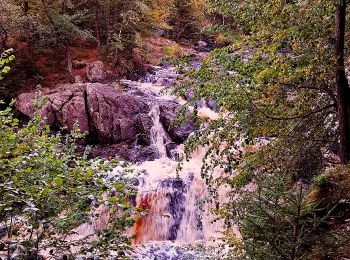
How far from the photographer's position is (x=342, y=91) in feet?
18.2

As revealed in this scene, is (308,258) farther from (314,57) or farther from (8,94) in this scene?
(8,94)

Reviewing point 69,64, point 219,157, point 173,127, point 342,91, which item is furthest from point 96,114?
point 342,91

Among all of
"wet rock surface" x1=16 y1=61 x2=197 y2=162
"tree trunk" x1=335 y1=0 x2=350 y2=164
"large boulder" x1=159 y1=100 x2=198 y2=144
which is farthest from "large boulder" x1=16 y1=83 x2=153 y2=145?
"tree trunk" x1=335 y1=0 x2=350 y2=164

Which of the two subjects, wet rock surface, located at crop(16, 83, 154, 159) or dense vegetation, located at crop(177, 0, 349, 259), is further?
wet rock surface, located at crop(16, 83, 154, 159)

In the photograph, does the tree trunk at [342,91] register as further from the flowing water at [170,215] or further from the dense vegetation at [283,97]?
the flowing water at [170,215]

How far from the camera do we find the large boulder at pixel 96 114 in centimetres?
1603

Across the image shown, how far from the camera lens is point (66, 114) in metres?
16.0

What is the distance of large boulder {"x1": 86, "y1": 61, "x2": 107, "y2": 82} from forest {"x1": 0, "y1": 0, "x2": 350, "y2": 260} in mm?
3179

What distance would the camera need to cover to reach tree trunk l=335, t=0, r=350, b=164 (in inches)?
197

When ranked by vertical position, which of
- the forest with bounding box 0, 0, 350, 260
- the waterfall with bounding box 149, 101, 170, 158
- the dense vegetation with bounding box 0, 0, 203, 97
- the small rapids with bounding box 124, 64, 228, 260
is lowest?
the small rapids with bounding box 124, 64, 228, 260

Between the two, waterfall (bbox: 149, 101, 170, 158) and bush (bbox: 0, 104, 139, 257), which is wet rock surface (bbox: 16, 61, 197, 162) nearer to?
waterfall (bbox: 149, 101, 170, 158)

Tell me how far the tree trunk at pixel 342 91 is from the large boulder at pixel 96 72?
627 inches

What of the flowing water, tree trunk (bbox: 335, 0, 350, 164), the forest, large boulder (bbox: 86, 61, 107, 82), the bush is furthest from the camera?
large boulder (bbox: 86, 61, 107, 82)

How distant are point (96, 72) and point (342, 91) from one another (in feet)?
54.1
